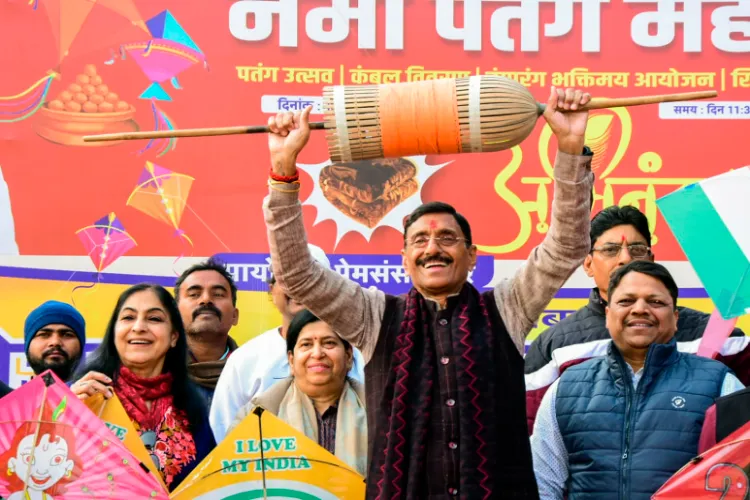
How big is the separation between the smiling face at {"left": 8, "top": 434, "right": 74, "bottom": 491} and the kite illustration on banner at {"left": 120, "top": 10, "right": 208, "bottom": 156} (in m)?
2.14

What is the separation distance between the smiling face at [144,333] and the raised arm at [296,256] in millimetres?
893

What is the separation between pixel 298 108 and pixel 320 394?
70.7 inches

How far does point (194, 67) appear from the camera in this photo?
5.37 metres

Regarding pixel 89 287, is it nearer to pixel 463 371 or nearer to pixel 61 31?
pixel 61 31

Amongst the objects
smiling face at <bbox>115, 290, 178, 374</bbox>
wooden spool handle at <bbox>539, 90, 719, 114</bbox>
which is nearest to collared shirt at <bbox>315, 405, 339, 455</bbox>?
smiling face at <bbox>115, 290, 178, 374</bbox>

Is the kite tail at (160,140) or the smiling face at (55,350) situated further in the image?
the kite tail at (160,140)

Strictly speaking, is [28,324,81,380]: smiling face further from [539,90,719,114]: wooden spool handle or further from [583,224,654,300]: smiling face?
[539,90,719,114]: wooden spool handle

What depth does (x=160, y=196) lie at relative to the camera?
5289mm

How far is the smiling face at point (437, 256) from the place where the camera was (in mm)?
3283

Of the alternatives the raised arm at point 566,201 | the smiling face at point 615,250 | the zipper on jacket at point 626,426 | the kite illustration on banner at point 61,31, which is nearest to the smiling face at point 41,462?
the raised arm at point 566,201

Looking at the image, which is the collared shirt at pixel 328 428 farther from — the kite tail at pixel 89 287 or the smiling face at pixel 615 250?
the kite tail at pixel 89 287

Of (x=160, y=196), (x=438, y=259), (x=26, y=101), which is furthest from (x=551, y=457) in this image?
(x=26, y=101)

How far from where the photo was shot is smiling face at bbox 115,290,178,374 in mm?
3916

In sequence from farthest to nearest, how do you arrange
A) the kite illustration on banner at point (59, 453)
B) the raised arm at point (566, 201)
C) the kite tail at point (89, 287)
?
1. the kite tail at point (89, 287)
2. the kite illustration on banner at point (59, 453)
3. the raised arm at point (566, 201)
